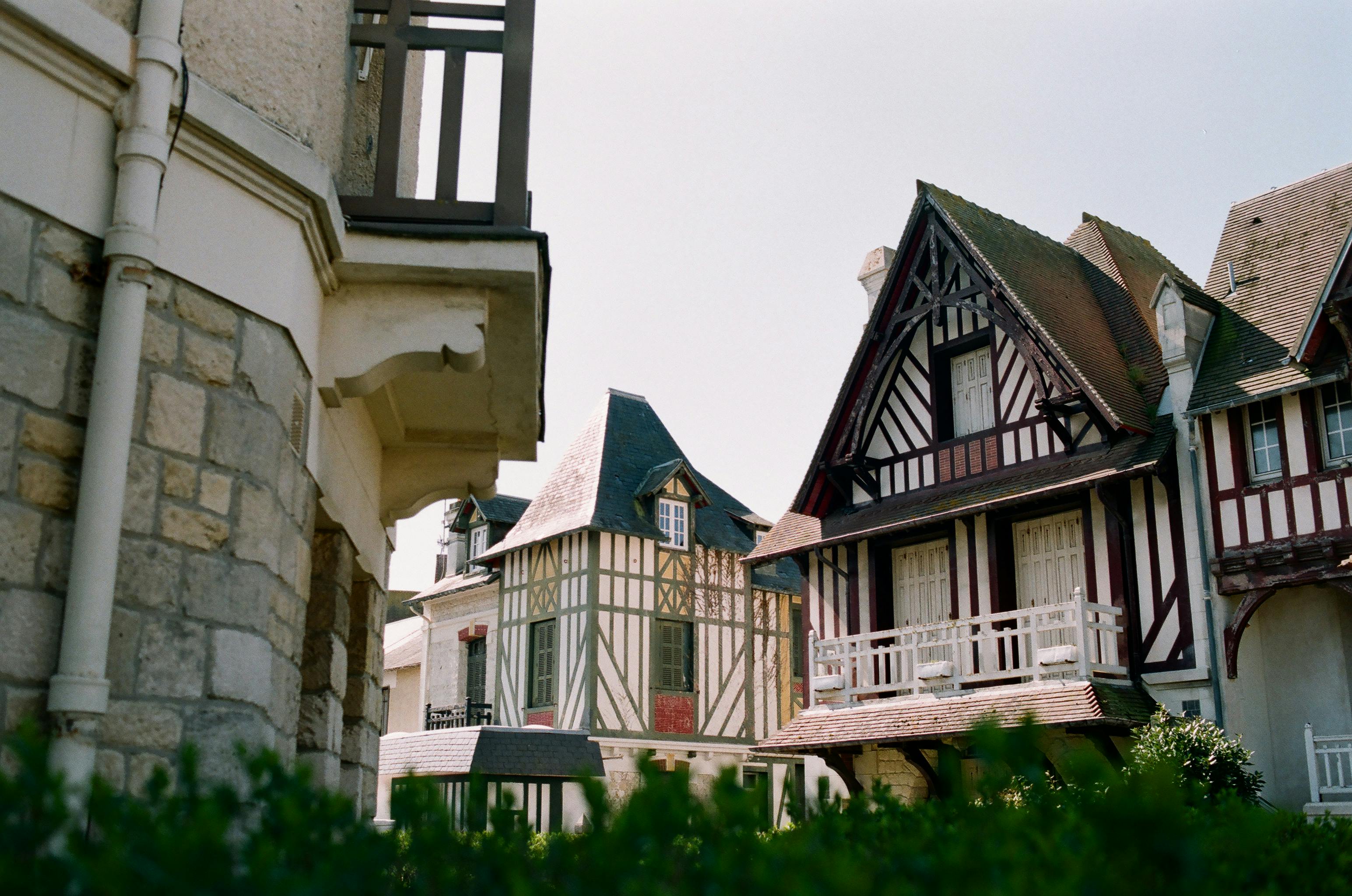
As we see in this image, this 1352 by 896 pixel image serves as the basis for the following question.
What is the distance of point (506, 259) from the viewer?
462cm

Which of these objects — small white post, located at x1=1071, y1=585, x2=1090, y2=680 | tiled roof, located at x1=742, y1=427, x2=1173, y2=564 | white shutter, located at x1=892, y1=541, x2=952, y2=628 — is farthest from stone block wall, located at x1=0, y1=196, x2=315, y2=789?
white shutter, located at x1=892, y1=541, x2=952, y2=628

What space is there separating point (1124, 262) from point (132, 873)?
16.0 m

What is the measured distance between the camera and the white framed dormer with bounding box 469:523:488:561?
23.5 meters

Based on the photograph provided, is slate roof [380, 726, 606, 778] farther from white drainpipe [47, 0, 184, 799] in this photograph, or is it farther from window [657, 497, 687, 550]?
white drainpipe [47, 0, 184, 799]

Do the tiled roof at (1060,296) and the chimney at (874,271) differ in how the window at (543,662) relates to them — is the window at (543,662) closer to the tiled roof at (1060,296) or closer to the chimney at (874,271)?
the chimney at (874,271)

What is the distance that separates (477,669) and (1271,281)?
14753mm

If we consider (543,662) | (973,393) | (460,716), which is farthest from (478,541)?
(973,393)

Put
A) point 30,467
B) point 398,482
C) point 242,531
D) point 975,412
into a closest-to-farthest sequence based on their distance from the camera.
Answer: point 30,467 < point 242,531 < point 398,482 < point 975,412

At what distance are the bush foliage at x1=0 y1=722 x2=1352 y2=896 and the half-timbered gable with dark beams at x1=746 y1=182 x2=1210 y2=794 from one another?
10165 millimetres

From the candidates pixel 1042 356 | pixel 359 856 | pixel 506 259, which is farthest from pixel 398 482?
pixel 1042 356

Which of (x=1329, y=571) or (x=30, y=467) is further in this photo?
(x=1329, y=571)

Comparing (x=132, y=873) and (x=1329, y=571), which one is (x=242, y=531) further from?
(x=1329, y=571)

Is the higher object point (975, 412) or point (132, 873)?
point (975, 412)

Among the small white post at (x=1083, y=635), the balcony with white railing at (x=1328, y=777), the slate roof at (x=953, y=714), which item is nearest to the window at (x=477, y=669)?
the slate roof at (x=953, y=714)
